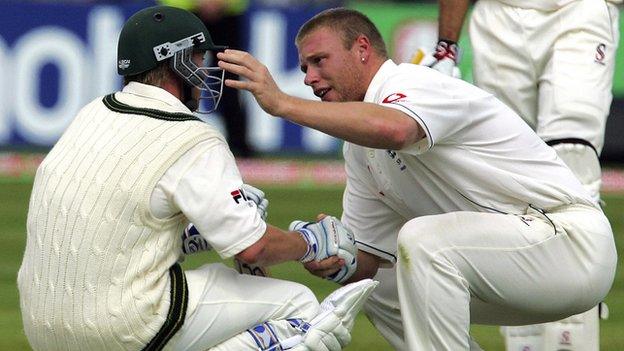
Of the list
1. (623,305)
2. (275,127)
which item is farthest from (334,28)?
(275,127)

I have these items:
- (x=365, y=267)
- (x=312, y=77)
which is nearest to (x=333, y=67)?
(x=312, y=77)

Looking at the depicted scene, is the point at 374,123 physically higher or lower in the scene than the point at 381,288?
higher

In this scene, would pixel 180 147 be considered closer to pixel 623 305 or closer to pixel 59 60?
pixel 623 305

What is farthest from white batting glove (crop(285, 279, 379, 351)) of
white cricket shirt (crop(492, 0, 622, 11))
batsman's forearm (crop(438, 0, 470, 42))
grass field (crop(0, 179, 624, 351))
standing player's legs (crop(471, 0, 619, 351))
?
white cricket shirt (crop(492, 0, 622, 11))

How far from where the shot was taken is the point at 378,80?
223 inches

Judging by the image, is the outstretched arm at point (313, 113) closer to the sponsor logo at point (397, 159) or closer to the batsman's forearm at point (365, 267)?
the sponsor logo at point (397, 159)

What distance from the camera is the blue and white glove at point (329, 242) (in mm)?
5426

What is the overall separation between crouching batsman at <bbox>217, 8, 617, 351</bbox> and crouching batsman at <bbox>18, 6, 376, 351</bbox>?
260 millimetres

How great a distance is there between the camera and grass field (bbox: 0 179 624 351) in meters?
7.23

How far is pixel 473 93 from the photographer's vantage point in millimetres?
5543

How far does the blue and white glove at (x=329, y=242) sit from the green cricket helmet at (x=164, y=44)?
2.11 feet

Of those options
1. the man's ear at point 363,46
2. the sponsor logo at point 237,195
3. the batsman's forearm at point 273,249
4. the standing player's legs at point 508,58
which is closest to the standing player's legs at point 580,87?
the standing player's legs at point 508,58

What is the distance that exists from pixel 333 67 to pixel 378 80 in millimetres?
178

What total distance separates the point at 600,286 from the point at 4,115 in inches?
313
